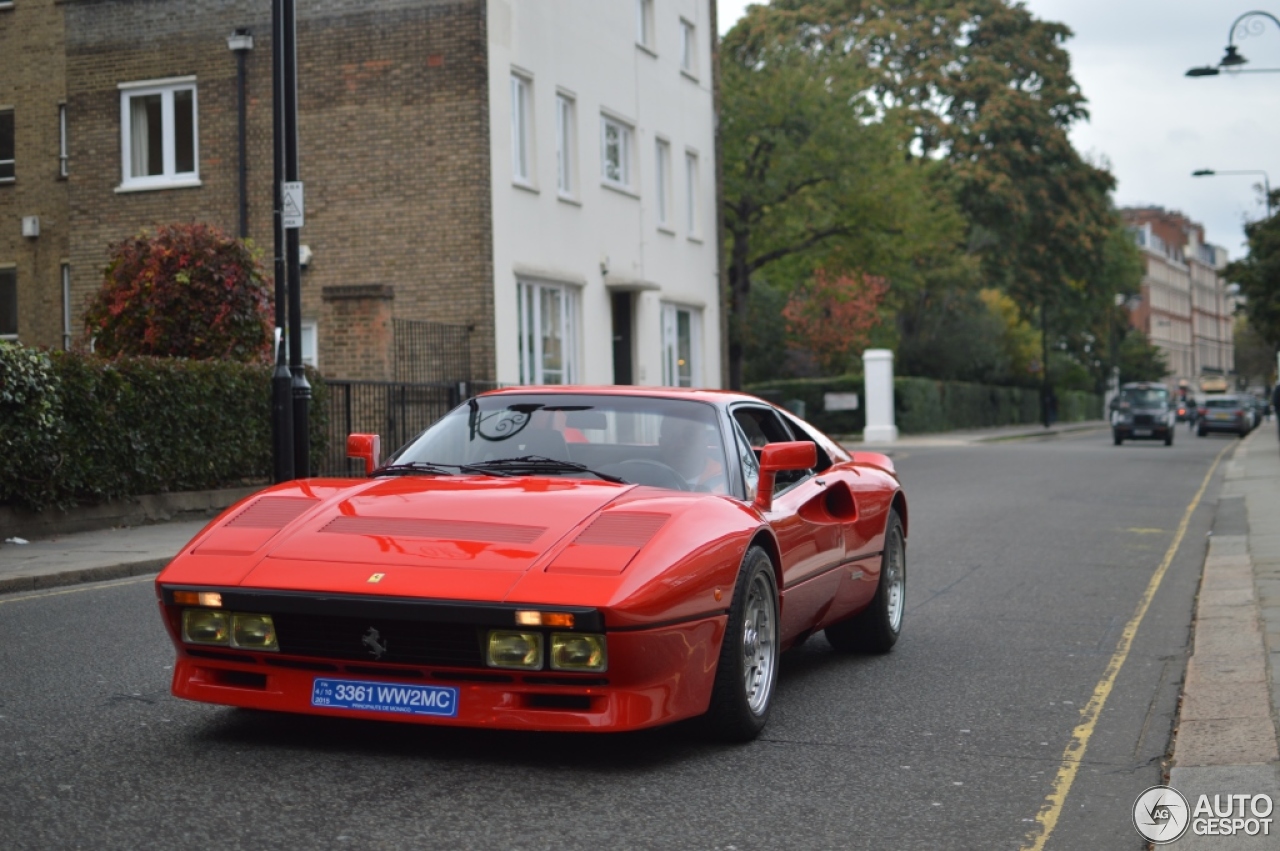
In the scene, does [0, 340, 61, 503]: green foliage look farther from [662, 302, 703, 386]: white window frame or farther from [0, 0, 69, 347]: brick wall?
[662, 302, 703, 386]: white window frame

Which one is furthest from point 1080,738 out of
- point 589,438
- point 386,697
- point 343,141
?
point 343,141

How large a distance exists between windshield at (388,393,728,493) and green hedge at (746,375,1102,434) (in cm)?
3550

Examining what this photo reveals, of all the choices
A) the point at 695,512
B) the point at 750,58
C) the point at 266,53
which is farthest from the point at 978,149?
the point at 695,512

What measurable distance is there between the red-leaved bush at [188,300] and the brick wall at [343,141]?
398cm

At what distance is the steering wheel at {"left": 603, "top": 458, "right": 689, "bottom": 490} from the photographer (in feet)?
20.6

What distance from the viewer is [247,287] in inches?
751

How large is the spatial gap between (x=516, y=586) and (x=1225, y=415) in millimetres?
56566

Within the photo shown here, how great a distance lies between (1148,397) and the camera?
45688 mm

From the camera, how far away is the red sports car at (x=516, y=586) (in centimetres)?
501

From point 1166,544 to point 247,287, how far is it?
10779mm

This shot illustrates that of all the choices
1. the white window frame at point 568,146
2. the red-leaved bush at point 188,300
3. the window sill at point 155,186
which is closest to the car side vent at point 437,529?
the red-leaved bush at point 188,300

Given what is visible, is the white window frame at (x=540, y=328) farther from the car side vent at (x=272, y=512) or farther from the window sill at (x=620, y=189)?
the car side vent at (x=272, y=512)

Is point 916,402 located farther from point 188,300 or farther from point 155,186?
point 188,300

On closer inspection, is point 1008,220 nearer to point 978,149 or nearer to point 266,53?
point 978,149
